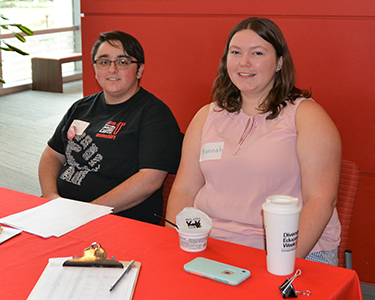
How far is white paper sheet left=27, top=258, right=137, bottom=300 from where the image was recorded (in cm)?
98

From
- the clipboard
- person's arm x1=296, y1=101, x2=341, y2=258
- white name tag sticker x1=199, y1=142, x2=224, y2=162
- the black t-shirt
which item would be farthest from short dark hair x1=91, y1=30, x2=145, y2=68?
the clipboard

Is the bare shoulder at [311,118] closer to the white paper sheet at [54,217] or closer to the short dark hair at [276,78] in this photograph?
the short dark hair at [276,78]

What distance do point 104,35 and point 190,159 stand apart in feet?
2.79

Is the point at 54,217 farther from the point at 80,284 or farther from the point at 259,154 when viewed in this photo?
the point at 259,154

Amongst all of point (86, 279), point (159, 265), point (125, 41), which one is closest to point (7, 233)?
point (86, 279)

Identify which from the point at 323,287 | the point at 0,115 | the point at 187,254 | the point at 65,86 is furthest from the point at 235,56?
the point at 65,86

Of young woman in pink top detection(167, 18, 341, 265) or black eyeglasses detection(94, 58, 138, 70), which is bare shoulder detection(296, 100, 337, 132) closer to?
young woman in pink top detection(167, 18, 341, 265)

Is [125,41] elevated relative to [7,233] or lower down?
elevated

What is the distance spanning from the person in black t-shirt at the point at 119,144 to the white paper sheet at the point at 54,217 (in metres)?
0.41

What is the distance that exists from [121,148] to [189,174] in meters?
0.41

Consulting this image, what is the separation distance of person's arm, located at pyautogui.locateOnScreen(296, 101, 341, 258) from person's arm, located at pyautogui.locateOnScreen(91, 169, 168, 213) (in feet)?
2.29

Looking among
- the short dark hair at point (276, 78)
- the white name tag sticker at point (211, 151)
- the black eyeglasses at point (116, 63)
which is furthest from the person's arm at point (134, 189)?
the black eyeglasses at point (116, 63)

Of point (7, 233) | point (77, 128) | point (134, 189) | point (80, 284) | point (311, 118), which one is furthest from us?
point (77, 128)

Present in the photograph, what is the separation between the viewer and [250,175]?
1.62m
